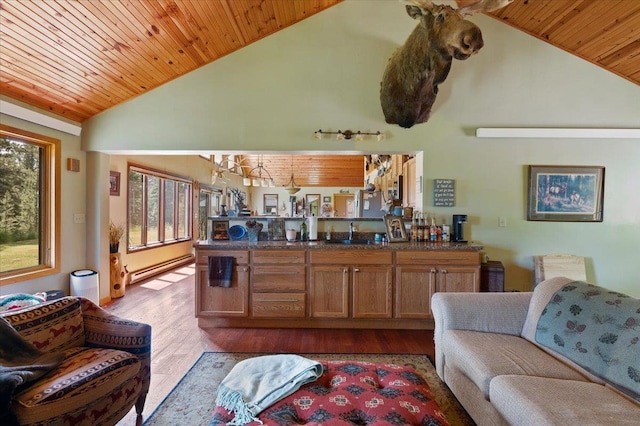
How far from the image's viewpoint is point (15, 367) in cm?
138

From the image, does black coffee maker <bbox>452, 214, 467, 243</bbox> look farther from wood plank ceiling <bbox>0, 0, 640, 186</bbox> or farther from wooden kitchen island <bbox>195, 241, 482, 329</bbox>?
wood plank ceiling <bbox>0, 0, 640, 186</bbox>

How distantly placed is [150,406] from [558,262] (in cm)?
428

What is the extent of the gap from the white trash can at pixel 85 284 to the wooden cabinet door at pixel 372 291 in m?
3.13

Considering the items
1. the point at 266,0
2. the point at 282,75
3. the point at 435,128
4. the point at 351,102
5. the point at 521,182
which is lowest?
the point at 521,182

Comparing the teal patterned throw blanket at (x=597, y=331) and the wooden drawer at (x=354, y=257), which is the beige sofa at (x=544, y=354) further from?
the wooden drawer at (x=354, y=257)

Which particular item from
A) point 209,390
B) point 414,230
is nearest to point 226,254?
point 209,390

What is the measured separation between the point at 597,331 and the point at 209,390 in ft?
8.04

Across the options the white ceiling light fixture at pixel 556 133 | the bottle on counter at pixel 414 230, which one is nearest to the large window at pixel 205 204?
the bottle on counter at pixel 414 230

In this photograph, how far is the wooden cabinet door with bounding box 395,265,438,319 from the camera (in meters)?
3.24

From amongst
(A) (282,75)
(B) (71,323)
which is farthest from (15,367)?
(A) (282,75)

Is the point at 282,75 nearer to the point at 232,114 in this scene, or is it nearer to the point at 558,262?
the point at 232,114

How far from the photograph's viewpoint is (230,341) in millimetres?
2990

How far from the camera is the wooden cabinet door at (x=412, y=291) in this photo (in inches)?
127

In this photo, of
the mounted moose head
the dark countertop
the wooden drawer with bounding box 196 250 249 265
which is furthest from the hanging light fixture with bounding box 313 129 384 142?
the wooden drawer with bounding box 196 250 249 265
